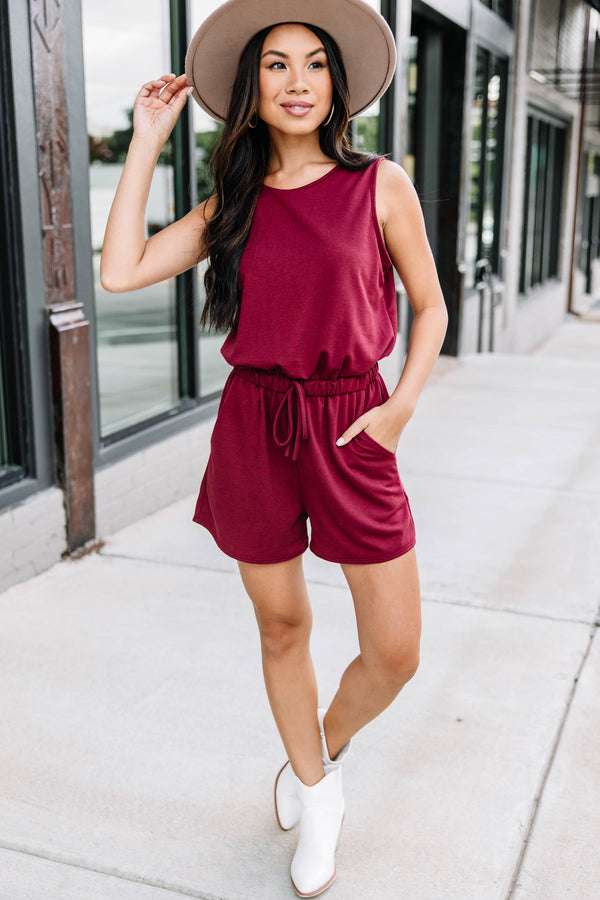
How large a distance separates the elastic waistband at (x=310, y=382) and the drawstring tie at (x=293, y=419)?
0.01m

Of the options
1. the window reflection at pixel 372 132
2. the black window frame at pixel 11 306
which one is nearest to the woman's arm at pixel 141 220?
the black window frame at pixel 11 306

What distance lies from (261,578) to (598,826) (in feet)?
3.65

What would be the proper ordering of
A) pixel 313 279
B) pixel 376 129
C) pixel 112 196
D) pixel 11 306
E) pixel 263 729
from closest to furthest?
pixel 313 279, pixel 263 729, pixel 11 306, pixel 112 196, pixel 376 129

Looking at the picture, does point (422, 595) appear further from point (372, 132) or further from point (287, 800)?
point (372, 132)

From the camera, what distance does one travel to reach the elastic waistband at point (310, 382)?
6.28 feet

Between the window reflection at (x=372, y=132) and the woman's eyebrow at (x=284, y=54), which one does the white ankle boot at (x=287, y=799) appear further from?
the window reflection at (x=372, y=132)

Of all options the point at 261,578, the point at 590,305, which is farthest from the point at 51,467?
the point at 590,305

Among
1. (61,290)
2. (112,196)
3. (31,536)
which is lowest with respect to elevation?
(31,536)

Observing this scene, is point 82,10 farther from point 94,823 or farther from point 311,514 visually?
point 94,823

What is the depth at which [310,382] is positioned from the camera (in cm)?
192

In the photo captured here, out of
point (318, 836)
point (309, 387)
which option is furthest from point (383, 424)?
Answer: point (318, 836)

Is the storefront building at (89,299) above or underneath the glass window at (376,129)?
underneath

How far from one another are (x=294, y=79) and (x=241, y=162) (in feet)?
0.66

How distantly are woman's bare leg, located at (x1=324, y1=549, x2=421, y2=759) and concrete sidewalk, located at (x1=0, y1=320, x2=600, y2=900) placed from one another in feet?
1.55
